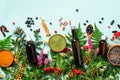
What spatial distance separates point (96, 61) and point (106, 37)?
169 millimetres

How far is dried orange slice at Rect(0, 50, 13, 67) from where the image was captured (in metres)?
2.32

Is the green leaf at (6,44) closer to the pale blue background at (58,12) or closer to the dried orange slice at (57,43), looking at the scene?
the pale blue background at (58,12)

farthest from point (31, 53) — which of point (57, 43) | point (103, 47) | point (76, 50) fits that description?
point (103, 47)

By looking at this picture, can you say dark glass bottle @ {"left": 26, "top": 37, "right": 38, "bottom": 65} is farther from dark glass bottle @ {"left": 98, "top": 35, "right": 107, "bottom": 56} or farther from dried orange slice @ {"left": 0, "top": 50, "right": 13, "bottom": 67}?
dark glass bottle @ {"left": 98, "top": 35, "right": 107, "bottom": 56}

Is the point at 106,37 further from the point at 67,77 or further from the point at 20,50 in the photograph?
the point at 20,50

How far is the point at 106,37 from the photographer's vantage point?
7.39ft

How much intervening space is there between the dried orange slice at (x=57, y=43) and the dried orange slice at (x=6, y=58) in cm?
28

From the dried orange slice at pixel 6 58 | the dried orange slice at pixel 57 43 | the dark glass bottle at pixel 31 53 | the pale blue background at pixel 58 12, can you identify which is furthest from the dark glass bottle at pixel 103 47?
the dried orange slice at pixel 6 58

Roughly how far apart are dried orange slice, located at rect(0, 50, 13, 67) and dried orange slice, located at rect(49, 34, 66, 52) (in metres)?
0.28

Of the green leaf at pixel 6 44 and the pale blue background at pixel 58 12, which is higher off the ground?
the pale blue background at pixel 58 12

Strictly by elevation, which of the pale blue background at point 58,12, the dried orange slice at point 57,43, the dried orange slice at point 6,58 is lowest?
the dried orange slice at point 6,58

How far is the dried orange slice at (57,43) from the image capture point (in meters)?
2.29

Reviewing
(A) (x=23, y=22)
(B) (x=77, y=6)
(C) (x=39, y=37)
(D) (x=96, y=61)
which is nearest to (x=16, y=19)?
(A) (x=23, y=22)

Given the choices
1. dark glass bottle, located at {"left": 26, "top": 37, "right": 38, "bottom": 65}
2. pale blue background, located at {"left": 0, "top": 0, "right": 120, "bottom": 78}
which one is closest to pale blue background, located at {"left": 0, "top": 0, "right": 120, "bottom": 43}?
pale blue background, located at {"left": 0, "top": 0, "right": 120, "bottom": 78}
